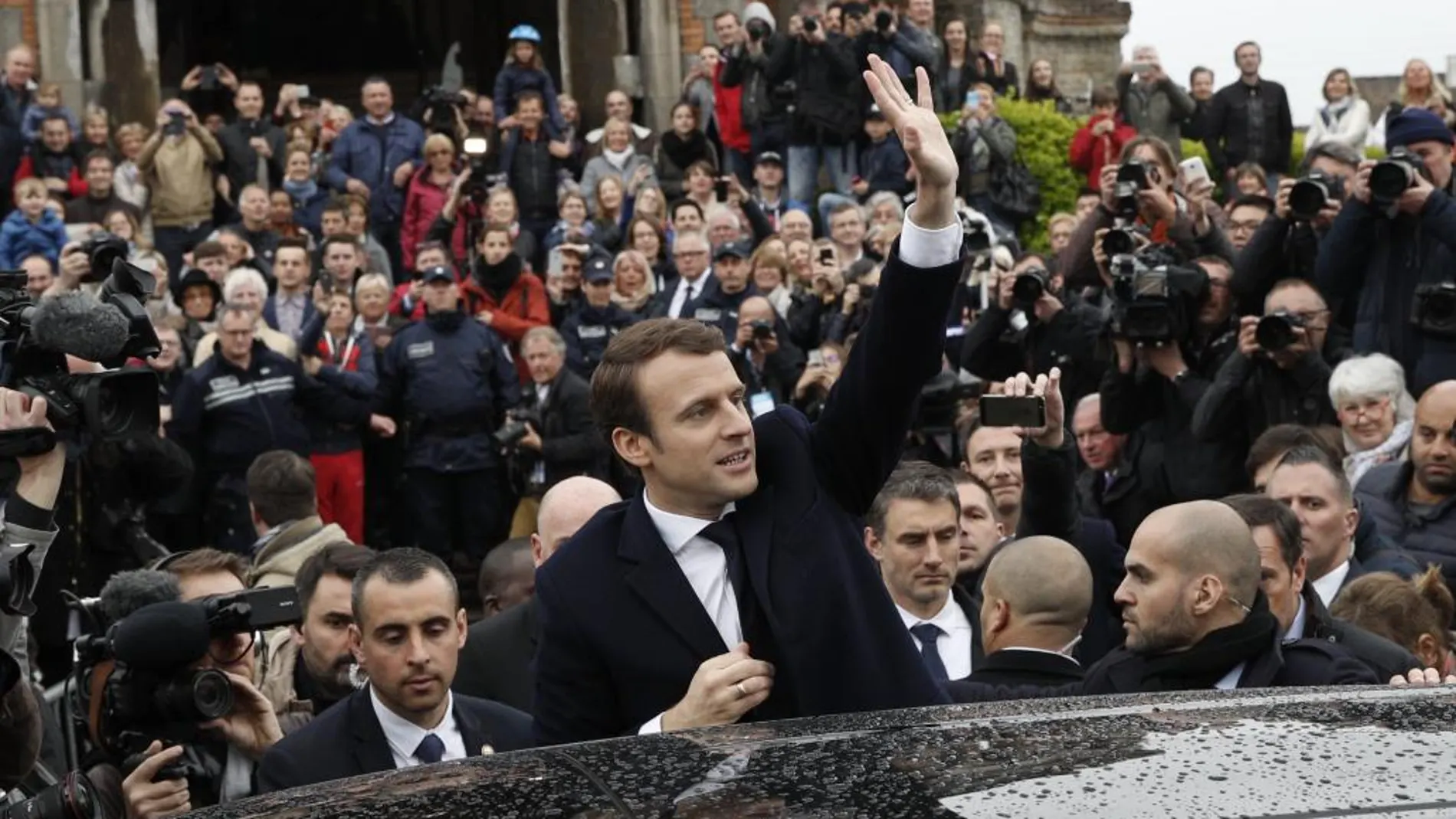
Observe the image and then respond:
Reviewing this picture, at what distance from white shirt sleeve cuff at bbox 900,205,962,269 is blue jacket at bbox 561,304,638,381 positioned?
369 inches

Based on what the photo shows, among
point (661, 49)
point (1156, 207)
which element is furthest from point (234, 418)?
point (661, 49)

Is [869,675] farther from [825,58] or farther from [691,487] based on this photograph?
[825,58]

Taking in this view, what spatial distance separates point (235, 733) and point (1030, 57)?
21.0m

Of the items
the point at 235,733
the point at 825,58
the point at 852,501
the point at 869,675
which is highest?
the point at 825,58

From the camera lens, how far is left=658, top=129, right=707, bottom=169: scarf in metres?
17.6

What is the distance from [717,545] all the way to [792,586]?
174 mm

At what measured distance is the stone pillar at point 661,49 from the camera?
72.8ft

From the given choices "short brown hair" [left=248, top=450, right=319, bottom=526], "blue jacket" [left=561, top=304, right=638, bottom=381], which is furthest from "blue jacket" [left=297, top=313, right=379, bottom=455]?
"short brown hair" [left=248, top=450, right=319, bottom=526]

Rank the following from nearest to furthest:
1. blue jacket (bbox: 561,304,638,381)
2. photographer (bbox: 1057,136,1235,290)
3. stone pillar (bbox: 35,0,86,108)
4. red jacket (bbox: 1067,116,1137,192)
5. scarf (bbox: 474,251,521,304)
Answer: photographer (bbox: 1057,136,1235,290) → blue jacket (bbox: 561,304,638,381) → scarf (bbox: 474,251,521,304) → red jacket (bbox: 1067,116,1137,192) → stone pillar (bbox: 35,0,86,108)

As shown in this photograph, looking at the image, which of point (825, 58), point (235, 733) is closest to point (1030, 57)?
point (825, 58)

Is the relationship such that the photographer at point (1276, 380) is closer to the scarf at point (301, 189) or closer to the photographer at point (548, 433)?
the photographer at point (548, 433)

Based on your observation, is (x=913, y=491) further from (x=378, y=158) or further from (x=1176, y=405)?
(x=378, y=158)

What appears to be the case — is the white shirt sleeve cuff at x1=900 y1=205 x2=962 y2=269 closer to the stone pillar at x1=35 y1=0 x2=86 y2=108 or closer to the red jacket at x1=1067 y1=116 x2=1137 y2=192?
the red jacket at x1=1067 y1=116 x2=1137 y2=192

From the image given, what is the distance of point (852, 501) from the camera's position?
3.96m
